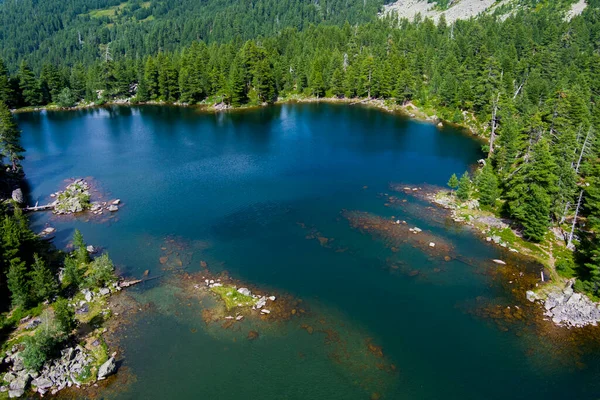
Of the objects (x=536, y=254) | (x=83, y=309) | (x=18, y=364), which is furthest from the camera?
(x=536, y=254)

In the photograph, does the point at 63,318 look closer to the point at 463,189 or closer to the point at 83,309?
the point at 83,309

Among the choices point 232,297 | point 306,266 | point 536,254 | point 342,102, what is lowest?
point 232,297

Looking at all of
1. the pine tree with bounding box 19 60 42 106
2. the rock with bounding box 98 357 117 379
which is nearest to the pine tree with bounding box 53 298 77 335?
the rock with bounding box 98 357 117 379

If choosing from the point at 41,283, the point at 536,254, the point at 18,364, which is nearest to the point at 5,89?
the point at 41,283

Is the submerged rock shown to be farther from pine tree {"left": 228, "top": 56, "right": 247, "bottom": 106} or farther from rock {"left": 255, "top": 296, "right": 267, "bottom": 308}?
pine tree {"left": 228, "top": 56, "right": 247, "bottom": 106}

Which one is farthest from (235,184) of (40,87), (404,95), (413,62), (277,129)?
(40,87)

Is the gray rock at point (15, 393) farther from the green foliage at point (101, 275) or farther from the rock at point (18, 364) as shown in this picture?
the green foliage at point (101, 275)
